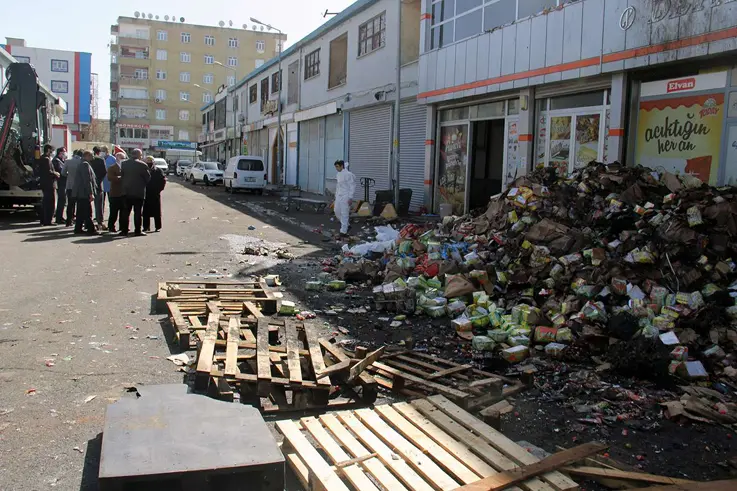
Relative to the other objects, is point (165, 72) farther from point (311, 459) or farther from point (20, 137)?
point (311, 459)

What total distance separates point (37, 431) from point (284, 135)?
34869mm

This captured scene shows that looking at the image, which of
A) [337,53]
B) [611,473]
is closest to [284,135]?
[337,53]

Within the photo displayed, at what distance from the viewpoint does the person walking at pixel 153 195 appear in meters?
13.9

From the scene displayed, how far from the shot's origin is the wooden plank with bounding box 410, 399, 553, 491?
327 cm

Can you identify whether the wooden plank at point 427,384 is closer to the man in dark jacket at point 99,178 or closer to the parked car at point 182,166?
the man in dark jacket at point 99,178

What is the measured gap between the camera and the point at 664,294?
6645mm

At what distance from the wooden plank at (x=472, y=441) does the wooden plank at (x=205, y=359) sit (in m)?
1.51

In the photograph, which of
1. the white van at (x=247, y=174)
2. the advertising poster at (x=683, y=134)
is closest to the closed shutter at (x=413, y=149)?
the advertising poster at (x=683, y=134)

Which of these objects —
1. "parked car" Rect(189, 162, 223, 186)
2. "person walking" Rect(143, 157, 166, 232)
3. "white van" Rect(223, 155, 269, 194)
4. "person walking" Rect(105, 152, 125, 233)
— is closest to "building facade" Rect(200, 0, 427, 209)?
"white van" Rect(223, 155, 269, 194)

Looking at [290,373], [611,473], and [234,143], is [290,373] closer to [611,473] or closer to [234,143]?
[611,473]

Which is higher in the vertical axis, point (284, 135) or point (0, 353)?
point (284, 135)

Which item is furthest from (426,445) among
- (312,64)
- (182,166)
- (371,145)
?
(182,166)

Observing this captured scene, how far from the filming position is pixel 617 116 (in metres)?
11.8

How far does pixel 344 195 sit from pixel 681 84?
7.57 m
